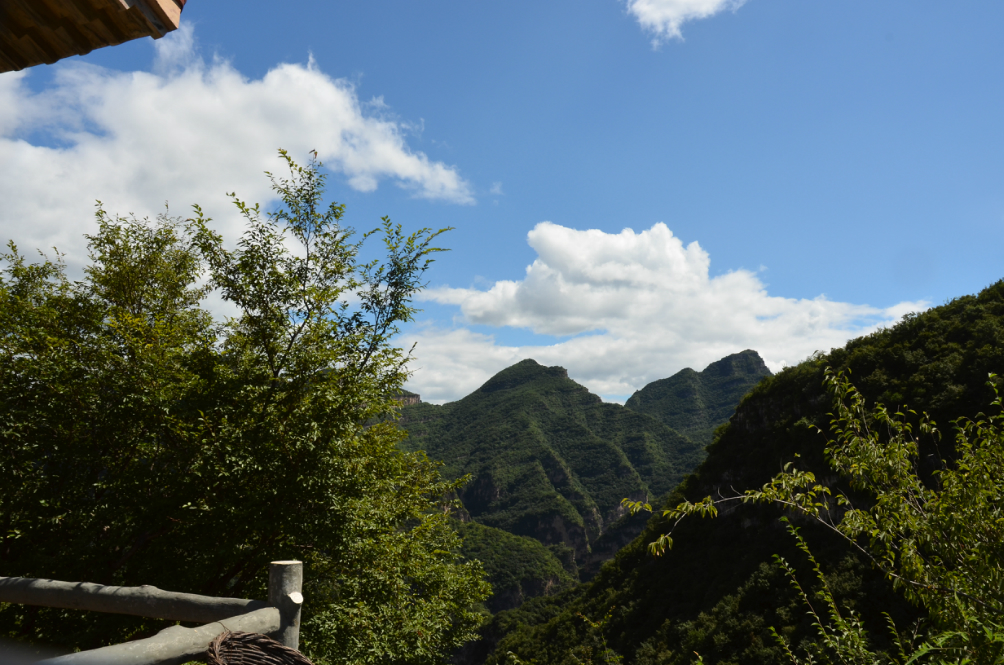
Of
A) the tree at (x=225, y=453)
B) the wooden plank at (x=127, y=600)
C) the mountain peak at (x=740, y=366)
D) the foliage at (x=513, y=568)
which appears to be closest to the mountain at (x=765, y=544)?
the tree at (x=225, y=453)

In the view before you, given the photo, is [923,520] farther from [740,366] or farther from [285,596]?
[740,366]

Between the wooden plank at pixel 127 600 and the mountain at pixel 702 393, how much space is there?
16304 cm

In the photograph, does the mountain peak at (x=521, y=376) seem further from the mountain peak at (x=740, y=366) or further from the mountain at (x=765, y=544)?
the mountain at (x=765, y=544)

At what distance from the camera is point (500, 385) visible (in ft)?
565

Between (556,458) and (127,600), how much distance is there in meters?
134

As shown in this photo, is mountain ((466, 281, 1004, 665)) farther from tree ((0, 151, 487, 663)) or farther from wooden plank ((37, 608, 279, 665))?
wooden plank ((37, 608, 279, 665))

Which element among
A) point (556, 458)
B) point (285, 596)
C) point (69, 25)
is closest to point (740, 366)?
point (556, 458)

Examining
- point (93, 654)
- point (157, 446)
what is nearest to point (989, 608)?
point (93, 654)

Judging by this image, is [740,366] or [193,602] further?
[740,366]

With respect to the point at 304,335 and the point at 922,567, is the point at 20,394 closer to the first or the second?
the point at 304,335

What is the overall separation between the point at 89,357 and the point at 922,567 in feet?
32.5

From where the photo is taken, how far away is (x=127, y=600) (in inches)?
128

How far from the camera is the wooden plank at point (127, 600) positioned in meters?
3.07

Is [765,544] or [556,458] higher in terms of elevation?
[556,458]
